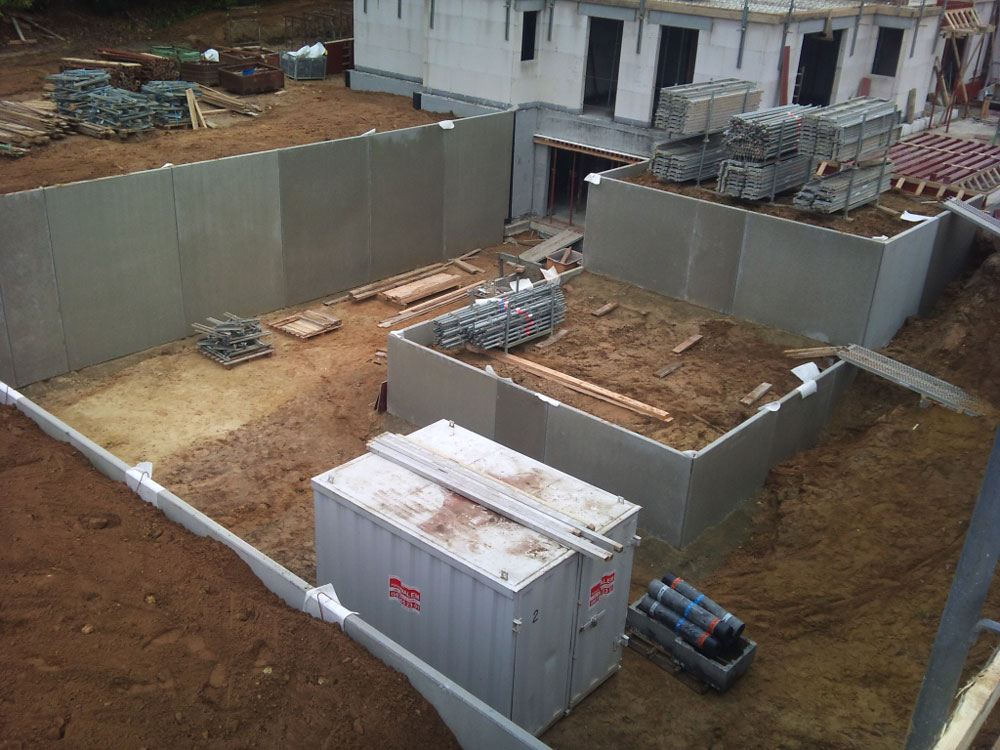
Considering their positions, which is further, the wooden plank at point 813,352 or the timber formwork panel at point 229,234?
the timber formwork panel at point 229,234

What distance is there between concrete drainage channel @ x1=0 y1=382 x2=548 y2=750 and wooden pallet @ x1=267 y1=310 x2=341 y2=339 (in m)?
9.36

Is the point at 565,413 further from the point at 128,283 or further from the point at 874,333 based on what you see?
the point at 128,283

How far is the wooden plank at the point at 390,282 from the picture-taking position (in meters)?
21.5

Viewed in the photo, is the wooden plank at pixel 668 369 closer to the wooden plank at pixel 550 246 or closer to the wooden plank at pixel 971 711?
the wooden plank at pixel 550 246

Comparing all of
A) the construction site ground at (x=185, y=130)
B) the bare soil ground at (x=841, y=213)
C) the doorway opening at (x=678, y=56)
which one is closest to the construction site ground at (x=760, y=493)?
the bare soil ground at (x=841, y=213)

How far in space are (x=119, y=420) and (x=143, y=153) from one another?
6.84 m

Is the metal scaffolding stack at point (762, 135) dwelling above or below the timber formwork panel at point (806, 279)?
above

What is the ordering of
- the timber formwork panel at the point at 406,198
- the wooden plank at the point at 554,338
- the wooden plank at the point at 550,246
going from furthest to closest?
the wooden plank at the point at 550,246, the timber formwork panel at the point at 406,198, the wooden plank at the point at 554,338

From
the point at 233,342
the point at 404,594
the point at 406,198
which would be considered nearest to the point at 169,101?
the point at 406,198

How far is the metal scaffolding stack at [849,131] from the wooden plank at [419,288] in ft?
28.3

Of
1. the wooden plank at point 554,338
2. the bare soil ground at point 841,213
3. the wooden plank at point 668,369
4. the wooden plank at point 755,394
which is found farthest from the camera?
the bare soil ground at point 841,213

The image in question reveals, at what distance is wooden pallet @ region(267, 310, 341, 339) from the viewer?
19391 millimetres

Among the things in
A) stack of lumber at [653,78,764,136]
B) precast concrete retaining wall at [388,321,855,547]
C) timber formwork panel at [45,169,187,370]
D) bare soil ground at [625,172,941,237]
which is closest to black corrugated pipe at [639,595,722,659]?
precast concrete retaining wall at [388,321,855,547]

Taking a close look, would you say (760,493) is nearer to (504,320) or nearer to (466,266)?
(504,320)
